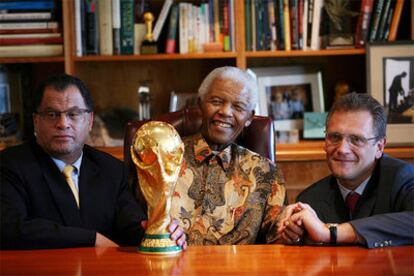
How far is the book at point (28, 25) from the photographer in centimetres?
361

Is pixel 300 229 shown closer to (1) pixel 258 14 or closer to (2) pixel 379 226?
(2) pixel 379 226

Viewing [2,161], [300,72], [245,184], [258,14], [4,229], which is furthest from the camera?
[300,72]

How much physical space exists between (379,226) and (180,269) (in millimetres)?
563

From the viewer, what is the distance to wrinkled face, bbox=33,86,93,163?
88.5 inches

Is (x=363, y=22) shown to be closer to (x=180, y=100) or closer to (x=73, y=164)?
(x=180, y=100)

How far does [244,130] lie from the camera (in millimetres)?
2623

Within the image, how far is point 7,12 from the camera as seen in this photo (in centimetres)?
364

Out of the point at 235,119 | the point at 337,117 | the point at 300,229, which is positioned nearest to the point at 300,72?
→ the point at 235,119

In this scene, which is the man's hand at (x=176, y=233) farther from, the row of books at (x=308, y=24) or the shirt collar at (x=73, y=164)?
the row of books at (x=308, y=24)

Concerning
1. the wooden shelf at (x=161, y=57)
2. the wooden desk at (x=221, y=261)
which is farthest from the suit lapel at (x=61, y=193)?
the wooden shelf at (x=161, y=57)

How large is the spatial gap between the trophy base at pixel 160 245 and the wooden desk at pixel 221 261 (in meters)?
0.02

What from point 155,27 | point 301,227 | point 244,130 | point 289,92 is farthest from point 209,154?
point 289,92

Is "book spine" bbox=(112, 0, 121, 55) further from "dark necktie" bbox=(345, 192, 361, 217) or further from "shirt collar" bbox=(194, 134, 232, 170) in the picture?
"dark necktie" bbox=(345, 192, 361, 217)

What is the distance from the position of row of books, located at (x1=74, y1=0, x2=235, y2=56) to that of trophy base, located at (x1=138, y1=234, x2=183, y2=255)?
1.90m
